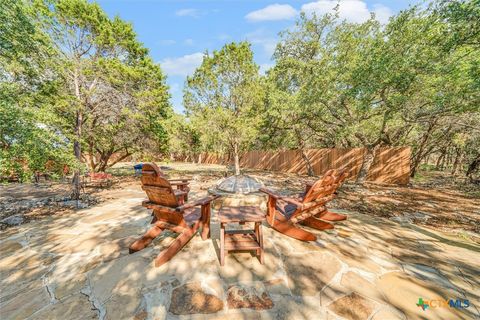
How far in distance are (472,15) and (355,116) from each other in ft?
16.3

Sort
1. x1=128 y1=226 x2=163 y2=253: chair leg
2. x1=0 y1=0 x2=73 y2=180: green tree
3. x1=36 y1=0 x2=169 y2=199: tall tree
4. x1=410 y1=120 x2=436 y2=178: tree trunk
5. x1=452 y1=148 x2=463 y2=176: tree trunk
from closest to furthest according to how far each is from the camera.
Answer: x1=128 y1=226 x2=163 y2=253: chair leg
x1=0 y1=0 x2=73 y2=180: green tree
x1=36 y1=0 x2=169 y2=199: tall tree
x1=410 y1=120 x2=436 y2=178: tree trunk
x1=452 y1=148 x2=463 y2=176: tree trunk

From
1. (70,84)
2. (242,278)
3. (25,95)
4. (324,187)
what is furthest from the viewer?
(70,84)

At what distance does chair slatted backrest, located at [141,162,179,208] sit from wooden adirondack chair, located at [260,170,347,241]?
62.7 inches

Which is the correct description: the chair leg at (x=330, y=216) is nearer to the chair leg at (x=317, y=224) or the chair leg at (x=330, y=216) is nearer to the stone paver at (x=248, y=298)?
the chair leg at (x=317, y=224)

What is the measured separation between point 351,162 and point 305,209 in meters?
9.06

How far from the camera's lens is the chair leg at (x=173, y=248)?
2375 millimetres

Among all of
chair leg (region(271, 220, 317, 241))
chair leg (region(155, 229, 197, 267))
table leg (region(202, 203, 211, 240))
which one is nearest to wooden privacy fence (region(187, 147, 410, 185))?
chair leg (region(271, 220, 317, 241))

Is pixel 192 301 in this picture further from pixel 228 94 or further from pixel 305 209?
pixel 228 94

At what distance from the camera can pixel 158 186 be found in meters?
2.54

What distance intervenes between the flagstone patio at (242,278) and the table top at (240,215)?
580 mm

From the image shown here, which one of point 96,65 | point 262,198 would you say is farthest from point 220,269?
point 96,65

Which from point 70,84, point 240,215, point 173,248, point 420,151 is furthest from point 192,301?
point 420,151

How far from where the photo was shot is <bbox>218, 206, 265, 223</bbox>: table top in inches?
95.0

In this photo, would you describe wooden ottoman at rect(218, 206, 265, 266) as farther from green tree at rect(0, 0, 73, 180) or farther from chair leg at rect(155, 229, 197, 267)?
green tree at rect(0, 0, 73, 180)
